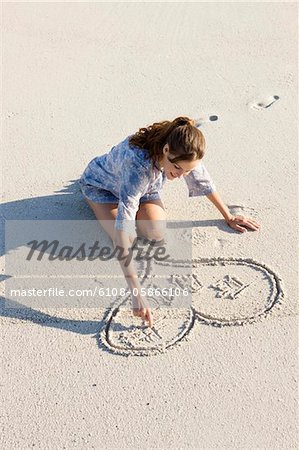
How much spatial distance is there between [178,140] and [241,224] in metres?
0.79

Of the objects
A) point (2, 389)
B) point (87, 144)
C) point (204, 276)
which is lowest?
point (2, 389)

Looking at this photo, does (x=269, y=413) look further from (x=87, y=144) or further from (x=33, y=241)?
(x=87, y=144)

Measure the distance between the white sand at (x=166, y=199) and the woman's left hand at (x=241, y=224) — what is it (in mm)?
42

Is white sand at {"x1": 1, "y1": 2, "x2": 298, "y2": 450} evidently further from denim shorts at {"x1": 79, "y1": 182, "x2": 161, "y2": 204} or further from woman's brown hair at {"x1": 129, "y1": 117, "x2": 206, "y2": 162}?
woman's brown hair at {"x1": 129, "y1": 117, "x2": 206, "y2": 162}

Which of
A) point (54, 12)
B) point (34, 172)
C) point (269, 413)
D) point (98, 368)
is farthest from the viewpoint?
point (54, 12)

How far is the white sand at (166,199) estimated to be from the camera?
2.53 m

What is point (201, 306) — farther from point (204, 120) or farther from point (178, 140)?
point (204, 120)

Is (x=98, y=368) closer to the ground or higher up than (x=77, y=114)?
closer to the ground

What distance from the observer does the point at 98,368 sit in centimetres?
270

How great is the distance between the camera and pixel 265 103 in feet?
13.5

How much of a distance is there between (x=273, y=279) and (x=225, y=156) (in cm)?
96

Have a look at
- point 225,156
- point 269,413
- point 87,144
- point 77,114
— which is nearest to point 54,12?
point 77,114

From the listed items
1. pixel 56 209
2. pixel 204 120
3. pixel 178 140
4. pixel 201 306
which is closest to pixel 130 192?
pixel 178 140

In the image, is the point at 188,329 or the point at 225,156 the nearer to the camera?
the point at 188,329
